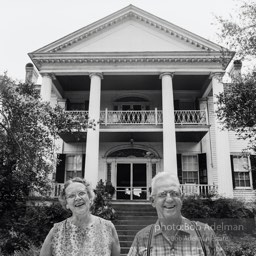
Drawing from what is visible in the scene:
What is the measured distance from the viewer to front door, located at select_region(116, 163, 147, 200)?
15337mm

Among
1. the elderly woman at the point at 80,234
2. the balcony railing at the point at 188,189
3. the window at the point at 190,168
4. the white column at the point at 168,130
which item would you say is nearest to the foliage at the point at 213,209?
the balcony railing at the point at 188,189

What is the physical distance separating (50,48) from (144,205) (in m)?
8.44

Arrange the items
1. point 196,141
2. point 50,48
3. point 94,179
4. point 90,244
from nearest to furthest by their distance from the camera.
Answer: point 90,244 → point 94,179 → point 50,48 → point 196,141

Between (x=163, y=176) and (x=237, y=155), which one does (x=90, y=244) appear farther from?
(x=237, y=155)

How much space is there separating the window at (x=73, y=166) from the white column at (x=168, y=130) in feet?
15.3

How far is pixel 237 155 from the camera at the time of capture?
15367 mm

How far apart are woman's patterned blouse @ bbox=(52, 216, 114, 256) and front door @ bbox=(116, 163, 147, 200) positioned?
12276mm

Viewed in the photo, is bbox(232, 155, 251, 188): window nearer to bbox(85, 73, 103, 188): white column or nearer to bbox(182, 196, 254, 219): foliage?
bbox(182, 196, 254, 219): foliage

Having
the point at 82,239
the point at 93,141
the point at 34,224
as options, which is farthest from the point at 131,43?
the point at 82,239

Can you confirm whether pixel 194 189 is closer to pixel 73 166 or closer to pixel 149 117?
pixel 149 117

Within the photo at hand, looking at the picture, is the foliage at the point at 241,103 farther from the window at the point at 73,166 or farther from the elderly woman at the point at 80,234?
the window at the point at 73,166

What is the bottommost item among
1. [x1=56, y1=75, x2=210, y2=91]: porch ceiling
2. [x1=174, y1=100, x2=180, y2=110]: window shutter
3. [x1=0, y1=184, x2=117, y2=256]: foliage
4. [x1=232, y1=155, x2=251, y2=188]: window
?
[x1=0, y1=184, x2=117, y2=256]: foliage

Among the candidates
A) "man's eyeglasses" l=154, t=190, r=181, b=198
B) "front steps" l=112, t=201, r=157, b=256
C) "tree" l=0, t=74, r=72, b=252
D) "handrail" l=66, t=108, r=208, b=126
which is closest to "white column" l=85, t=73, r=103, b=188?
"handrail" l=66, t=108, r=208, b=126

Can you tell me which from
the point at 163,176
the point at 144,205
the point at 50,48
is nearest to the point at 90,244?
the point at 163,176
